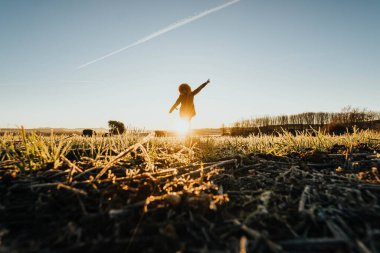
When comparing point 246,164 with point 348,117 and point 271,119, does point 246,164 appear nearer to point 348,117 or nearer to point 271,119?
point 348,117

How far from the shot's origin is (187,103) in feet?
27.5

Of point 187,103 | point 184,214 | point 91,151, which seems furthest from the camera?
point 187,103

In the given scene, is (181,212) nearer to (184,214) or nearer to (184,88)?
(184,214)

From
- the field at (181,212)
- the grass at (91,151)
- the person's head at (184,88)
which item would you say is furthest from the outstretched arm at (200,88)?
the field at (181,212)

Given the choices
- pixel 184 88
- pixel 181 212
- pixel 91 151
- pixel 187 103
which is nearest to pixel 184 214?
pixel 181 212

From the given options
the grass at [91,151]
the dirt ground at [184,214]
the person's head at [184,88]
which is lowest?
the dirt ground at [184,214]

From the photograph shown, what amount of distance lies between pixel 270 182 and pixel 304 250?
0.87 metres

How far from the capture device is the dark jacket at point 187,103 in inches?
330

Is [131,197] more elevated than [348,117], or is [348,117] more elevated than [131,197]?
[348,117]

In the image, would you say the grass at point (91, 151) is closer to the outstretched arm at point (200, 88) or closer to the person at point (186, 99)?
the person at point (186, 99)

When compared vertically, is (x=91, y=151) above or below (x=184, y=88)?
below

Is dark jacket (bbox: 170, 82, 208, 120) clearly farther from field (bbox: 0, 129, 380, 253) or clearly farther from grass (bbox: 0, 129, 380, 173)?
field (bbox: 0, 129, 380, 253)

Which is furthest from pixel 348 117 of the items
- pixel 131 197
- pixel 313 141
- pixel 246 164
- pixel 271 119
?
pixel 131 197

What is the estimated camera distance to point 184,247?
1020 mm
